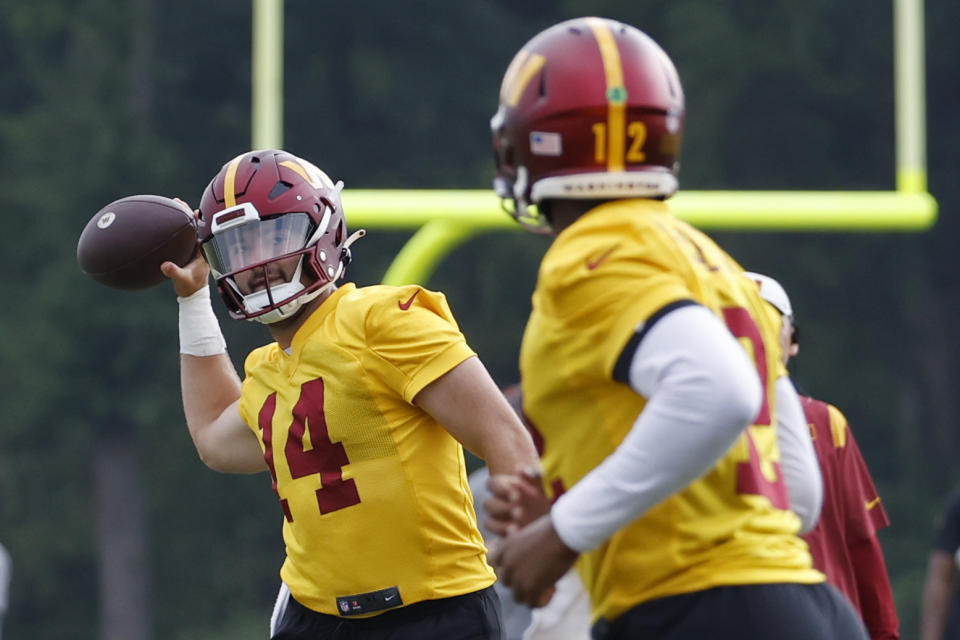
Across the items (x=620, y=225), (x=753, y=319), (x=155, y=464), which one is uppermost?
(x=620, y=225)

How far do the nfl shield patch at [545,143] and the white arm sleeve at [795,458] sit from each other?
0.48 metres

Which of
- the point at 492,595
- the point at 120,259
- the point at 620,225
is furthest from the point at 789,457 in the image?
the point at 120,259

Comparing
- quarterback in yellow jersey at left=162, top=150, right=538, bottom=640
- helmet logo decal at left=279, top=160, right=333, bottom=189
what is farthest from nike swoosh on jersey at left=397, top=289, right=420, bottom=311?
helmet logo decal at left=279, top=160, right=333, bottom=189

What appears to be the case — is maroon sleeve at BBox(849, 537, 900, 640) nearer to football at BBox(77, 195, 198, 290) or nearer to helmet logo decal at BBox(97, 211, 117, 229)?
football at BBox(77, 195, 198, 290)

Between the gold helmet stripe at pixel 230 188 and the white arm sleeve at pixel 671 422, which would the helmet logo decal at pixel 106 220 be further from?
the white arm sleeve at pixel 671 422

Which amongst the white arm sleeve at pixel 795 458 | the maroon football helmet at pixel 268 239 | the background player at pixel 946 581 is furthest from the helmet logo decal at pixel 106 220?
the background player at pixel 946 581

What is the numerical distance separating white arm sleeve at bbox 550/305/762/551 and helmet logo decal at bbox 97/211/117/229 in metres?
2.00

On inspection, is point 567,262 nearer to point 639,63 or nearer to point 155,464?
point 639,63

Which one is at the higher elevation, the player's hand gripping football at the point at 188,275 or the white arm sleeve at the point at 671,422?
the white arm sleeve at the point at 671,422

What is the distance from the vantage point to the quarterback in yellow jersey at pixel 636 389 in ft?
6.98

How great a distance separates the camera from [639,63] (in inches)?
93.0

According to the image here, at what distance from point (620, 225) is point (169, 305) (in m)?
15.7

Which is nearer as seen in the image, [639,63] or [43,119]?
[639,63]

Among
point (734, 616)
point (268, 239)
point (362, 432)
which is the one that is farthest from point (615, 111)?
point (268, 239)
